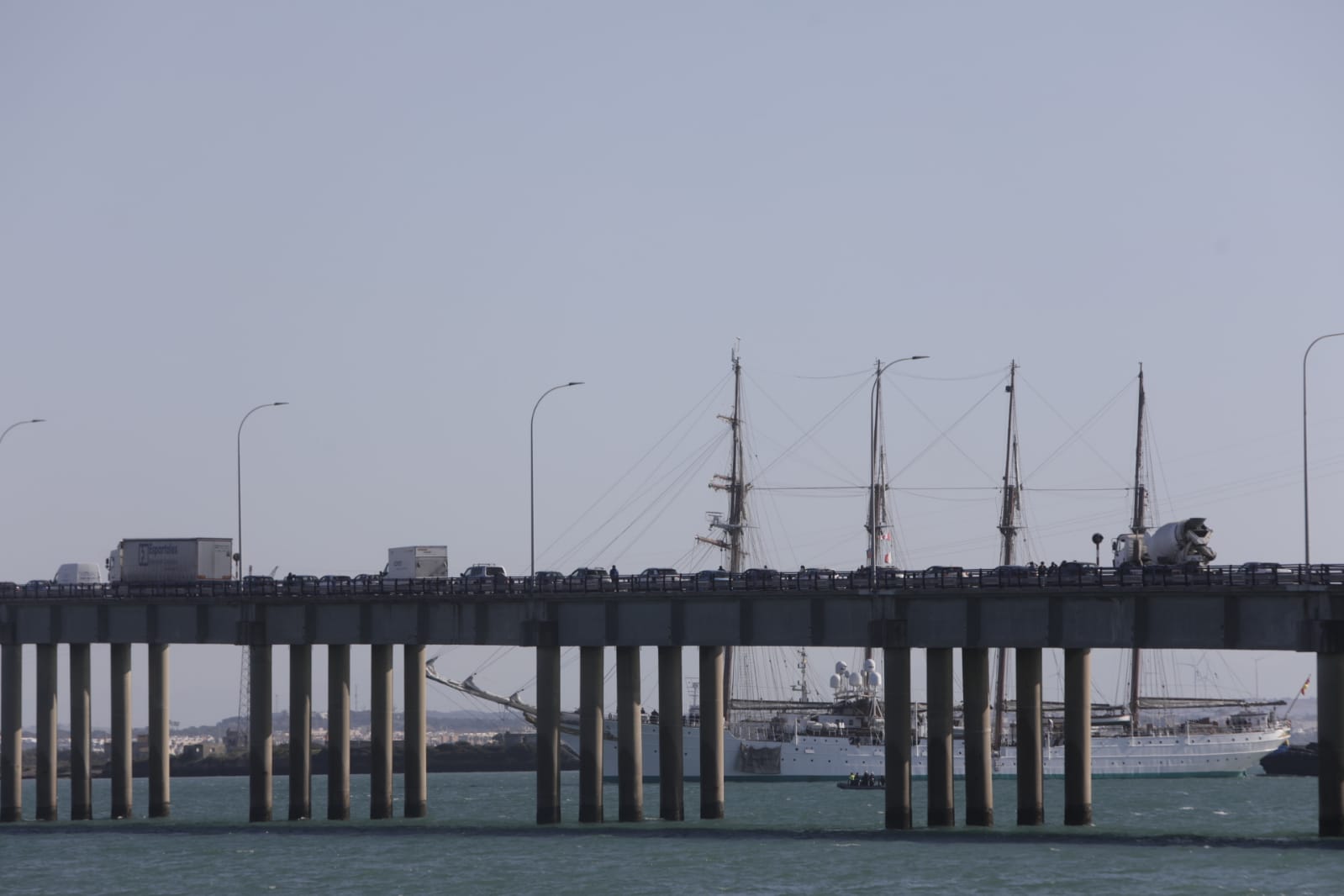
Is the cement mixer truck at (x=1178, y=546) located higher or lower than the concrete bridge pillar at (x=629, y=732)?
higher

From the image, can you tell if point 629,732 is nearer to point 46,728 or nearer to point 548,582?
point 548,582

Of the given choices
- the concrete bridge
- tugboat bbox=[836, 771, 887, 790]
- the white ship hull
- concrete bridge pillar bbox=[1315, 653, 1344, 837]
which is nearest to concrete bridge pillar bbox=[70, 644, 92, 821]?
the concrete bridge

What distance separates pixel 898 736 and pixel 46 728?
43288mm

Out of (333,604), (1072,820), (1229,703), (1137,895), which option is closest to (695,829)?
(1072,820)

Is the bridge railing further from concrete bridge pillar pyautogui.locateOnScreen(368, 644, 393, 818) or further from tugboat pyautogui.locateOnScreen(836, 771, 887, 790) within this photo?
tugboat pyautogui.locateOnScreen(836, 771, 887, 790)

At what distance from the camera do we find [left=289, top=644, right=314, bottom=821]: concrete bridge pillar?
91.6 metres

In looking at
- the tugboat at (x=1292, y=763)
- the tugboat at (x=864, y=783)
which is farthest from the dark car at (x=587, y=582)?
the tugboat at (x=1292, y=763)

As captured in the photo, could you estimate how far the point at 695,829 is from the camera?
82875mm

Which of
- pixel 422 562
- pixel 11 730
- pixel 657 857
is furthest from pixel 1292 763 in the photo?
pixel 657 857

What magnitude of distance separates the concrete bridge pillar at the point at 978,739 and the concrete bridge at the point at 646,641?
0.10 metres

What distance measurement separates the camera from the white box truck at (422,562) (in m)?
103

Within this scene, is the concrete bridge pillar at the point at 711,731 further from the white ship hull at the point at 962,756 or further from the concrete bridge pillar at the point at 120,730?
the white ship hull at the point at 962,756

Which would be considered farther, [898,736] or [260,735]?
[260,735]

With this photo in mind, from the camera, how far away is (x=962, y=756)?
17575cm
